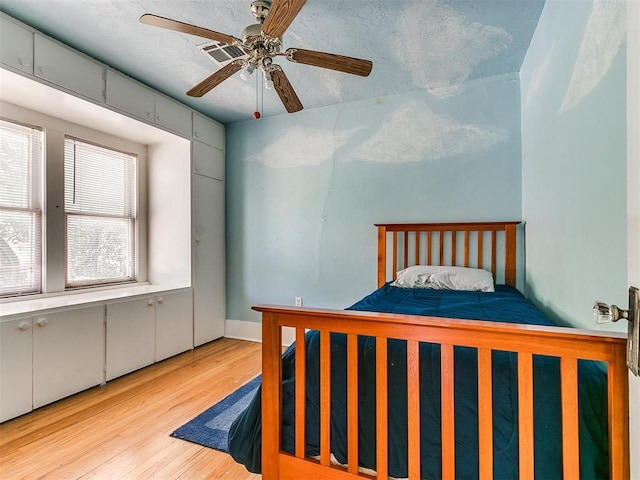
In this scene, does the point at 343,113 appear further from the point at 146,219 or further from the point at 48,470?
the point at 48,470

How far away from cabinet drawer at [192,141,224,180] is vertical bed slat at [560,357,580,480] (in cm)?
309

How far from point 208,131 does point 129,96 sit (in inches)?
33.7

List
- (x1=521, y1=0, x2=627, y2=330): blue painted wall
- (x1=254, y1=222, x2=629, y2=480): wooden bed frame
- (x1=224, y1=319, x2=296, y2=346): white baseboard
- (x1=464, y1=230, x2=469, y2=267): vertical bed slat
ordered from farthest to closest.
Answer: (x1=224, y1=319, x2=296, y2=346): white baseboard → (x1=464, y1=230, x2=469, y2=267): vertical bed slat → (x1=521, y1=0, x2=627, y2=330): blue painted wall → (x1=254, y1=222, x2=629, y2=480): wooden bed frame

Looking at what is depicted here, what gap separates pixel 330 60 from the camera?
5.32 feet

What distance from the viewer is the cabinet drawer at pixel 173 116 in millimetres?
2740

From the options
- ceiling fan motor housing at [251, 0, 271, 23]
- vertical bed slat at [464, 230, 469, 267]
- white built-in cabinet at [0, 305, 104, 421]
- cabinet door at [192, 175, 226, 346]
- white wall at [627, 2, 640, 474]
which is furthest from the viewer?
cabinet door at [192, 175, 226, 346]

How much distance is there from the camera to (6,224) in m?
2.19

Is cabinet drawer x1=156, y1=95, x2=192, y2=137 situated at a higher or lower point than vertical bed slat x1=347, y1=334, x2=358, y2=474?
higher

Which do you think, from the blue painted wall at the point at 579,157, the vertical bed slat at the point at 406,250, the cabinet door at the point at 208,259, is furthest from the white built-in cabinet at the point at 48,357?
the blue painted wall at the point at 579,157

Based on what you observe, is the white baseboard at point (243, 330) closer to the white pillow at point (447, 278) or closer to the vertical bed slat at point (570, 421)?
the white pillow at point (447, 278)

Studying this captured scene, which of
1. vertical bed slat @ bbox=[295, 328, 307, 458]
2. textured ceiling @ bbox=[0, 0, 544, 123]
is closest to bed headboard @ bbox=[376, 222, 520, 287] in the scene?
textured ceiling @ bbox=[0, 0, 544, 123]

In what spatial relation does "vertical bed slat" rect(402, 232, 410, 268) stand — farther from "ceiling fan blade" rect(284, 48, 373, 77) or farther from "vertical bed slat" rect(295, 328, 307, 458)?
"vertical bed slat" rect(295, 328, 307, 458)

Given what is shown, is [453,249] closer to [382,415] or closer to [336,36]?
[336,36]

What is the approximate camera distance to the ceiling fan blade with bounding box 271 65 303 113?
1.71 m
